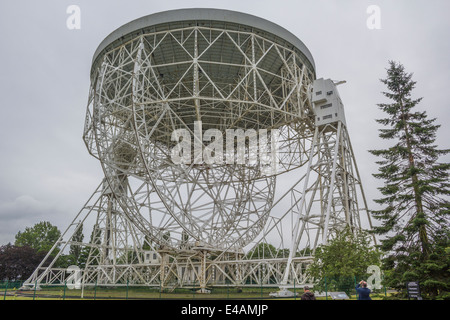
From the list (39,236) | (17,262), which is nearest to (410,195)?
(17,262)

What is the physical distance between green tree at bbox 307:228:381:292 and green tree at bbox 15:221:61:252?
2303 inches

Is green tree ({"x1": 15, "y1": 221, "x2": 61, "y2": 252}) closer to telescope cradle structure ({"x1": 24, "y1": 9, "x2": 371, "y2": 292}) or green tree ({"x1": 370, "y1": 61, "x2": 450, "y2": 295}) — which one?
telescope cradle structure ({"x1": 24, "y1": 9, "x2": 371, "y2": 292})

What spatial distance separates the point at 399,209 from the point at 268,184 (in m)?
14.4

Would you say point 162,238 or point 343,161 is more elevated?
point 343,161

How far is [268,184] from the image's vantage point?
101ft

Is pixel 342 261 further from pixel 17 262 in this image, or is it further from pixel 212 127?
pixel 17 262

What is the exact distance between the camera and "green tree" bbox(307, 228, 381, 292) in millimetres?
19297

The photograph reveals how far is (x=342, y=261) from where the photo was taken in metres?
19.9

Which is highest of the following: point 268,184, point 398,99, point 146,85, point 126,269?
point 146,85

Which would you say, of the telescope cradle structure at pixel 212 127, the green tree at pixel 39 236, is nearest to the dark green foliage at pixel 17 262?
the green tree at pixel 39 236

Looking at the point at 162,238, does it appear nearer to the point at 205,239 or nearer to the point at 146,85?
the point at 205,239

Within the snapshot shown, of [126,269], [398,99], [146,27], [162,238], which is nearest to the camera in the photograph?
[398,99]

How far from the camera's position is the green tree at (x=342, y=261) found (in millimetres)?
19297

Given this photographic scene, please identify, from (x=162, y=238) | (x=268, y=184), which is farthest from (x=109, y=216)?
(x=268, y=184)
